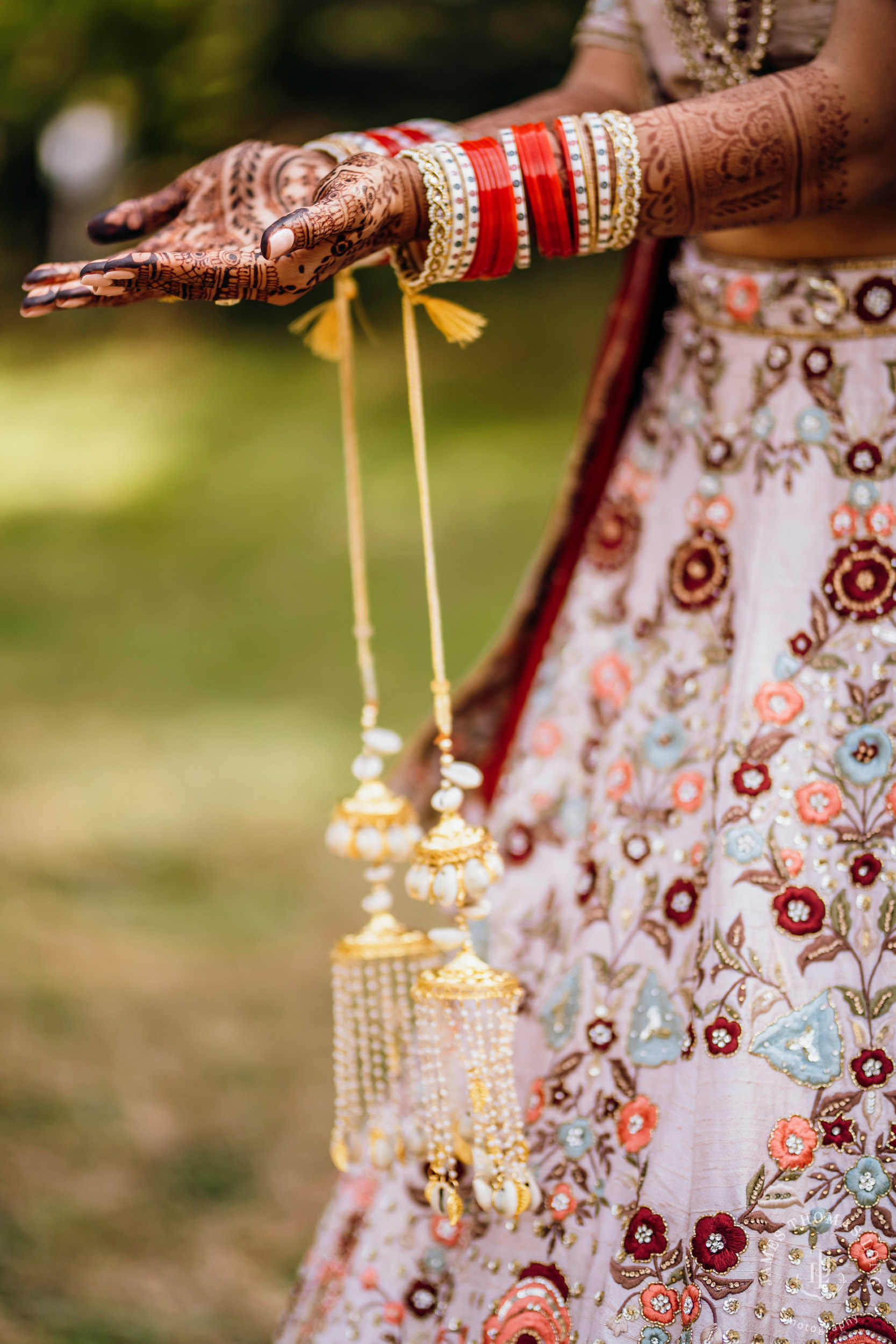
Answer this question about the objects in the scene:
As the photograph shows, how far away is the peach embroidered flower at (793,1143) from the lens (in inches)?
33.8

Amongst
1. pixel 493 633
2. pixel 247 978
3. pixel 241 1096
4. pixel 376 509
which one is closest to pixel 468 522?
pixel 376 509

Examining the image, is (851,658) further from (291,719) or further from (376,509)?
(376,509)

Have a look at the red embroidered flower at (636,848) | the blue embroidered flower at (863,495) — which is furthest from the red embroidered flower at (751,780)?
the blue embroidered flower at (863,495)

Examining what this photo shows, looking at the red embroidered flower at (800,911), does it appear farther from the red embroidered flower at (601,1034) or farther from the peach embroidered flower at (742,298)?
the peach embroidered flower at (742,298)

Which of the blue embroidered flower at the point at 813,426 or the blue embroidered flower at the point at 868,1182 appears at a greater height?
the blue embroidered flower at the point at 813,426

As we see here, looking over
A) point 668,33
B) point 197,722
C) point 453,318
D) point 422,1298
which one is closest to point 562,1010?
point 422,1298

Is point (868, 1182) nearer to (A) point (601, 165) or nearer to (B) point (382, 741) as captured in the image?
(B) point (382, 741)

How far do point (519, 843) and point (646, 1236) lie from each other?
386 millimetres

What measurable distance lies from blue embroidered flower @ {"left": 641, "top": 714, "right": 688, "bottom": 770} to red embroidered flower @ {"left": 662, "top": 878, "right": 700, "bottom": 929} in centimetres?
10

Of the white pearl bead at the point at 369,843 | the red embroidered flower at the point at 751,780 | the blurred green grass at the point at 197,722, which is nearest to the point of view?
the red embroidered flower at the point at 751,780

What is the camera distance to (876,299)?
0.96 m

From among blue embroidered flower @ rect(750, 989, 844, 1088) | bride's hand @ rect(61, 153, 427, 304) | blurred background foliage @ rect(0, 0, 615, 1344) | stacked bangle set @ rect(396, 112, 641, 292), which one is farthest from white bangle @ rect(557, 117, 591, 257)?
blurred background foliage @ rect(0, 0, 615, 1344)

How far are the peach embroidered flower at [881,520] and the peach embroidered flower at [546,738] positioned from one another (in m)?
0.37

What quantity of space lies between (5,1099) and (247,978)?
44 centimetres
